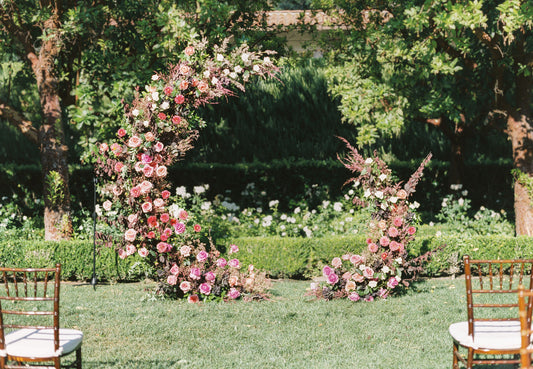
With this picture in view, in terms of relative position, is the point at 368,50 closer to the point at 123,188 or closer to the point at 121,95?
the point at 121,95

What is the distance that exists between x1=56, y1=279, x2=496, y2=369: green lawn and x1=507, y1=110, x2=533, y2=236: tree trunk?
2184 mm

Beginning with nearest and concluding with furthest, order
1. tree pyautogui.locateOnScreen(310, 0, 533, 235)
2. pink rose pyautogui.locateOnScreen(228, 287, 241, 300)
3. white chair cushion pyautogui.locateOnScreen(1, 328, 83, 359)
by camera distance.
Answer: white chair cushion pyautogui.locateOnScreen(1, 328, 83, 359) < pink rose pyautogui.locateOnScreen(228, 287, 241, 300) < tree pyautogui.locateOnScreen(310, 0, 533, 235)

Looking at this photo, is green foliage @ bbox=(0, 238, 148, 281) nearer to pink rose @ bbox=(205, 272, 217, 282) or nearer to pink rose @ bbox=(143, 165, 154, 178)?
pink rose @ bbox=(205, 272, 217, 282)

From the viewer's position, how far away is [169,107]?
22.4 feet

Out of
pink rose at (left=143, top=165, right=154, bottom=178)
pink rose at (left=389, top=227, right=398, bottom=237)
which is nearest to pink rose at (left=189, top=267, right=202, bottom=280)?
pink rose at (left=143, top=165, right=154, bottom=178)

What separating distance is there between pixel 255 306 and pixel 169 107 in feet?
8.57

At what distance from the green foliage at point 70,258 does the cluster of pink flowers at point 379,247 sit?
2874mm

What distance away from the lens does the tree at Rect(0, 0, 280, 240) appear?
826 cm

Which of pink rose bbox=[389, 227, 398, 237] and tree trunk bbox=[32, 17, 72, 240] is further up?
tree trunk bbox=[32, 17, 72, 240]

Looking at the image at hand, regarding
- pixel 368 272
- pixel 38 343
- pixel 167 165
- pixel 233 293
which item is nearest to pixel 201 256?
pixel 233 293

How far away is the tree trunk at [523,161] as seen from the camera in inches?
346

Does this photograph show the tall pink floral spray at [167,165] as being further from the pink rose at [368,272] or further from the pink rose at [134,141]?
the pink rose at [368,272]

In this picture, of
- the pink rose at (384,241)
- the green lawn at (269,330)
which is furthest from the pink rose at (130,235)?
the pink rose at (384,241)

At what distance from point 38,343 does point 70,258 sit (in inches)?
184
